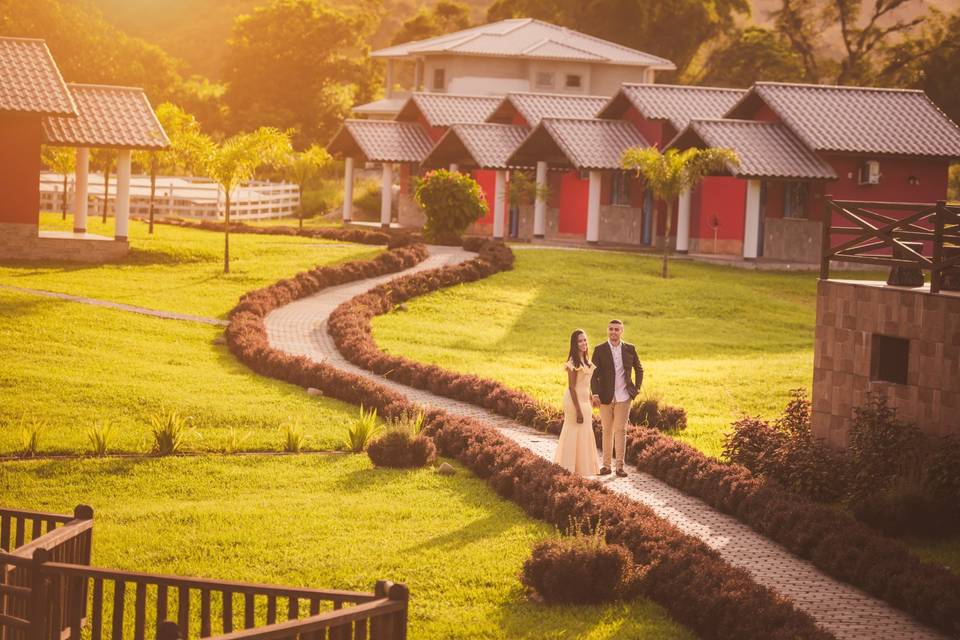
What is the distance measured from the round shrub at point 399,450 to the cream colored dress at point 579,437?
1894 millimetres

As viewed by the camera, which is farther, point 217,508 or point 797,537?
point 217,508

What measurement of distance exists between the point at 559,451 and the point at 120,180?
81.7 ft

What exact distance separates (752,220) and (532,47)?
1071 inches

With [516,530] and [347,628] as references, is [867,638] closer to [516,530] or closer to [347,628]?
[516,530]

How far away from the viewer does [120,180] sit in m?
38.4

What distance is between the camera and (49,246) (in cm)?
3684

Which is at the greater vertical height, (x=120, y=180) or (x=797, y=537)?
(x=120, y=180)

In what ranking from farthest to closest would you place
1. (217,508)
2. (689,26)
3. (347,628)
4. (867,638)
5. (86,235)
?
(689,26), (86,235), (217,508), (867,638), (347,628)

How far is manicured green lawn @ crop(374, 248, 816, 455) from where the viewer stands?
79.8 feet

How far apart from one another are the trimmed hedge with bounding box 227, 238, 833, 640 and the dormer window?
43.4m

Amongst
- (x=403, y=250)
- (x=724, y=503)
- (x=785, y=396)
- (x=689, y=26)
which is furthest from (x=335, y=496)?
(x=689, y=26)

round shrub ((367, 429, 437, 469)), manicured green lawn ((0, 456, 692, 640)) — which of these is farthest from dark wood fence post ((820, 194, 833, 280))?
round shrub ((367, 429, 437, 469))

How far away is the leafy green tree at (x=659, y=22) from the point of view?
8100 cm

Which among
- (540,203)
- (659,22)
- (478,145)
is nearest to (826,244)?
(540,203)
